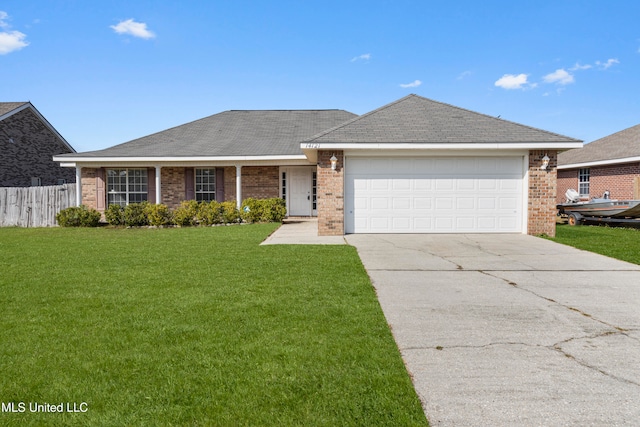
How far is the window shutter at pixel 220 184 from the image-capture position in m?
18.6

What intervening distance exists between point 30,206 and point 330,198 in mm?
13370

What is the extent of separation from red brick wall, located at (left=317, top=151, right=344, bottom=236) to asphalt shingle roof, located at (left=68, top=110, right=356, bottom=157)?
501cm

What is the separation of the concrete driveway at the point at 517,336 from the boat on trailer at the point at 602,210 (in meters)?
8.49

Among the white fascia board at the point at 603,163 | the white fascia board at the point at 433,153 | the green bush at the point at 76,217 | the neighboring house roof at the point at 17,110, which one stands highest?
the neighboring house roof at the point at 17,110

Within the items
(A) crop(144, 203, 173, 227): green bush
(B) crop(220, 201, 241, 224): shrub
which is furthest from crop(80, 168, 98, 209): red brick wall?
(B) crop(220, 201, 241, 224): shrub

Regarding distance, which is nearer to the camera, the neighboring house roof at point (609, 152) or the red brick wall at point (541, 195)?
the red brick wall at point (541, 195)

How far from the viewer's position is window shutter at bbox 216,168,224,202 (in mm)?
18609

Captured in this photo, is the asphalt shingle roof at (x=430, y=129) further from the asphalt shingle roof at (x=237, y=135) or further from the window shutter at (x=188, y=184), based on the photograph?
the window shutter at (x=188, y=184)

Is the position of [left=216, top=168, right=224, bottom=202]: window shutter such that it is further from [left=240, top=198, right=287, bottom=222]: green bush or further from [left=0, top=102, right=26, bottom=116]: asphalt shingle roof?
[left=0, top=102, right=26, bottom=116]: asphalt shingle roof

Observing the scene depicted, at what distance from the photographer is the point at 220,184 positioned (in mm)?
18625

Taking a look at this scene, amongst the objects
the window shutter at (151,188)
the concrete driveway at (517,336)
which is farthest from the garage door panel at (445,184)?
the window shutter at (151,188)

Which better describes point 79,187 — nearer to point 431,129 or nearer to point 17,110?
point 17,110

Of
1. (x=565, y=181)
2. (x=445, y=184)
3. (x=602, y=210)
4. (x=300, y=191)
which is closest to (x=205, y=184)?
(x=300, y=191)

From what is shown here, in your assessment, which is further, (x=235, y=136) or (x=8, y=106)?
(x=8, y=106)
